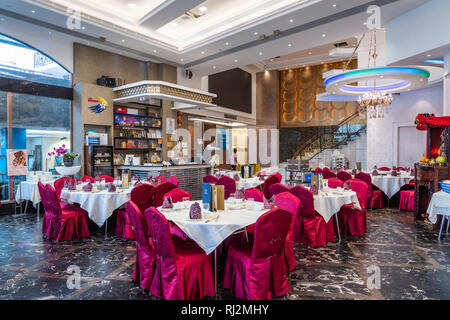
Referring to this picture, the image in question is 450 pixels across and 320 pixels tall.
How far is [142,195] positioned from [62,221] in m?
1.29

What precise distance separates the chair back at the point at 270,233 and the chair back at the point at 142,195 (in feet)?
8.64

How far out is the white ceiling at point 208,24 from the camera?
643cm

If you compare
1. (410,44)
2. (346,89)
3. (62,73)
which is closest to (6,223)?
(62,73)

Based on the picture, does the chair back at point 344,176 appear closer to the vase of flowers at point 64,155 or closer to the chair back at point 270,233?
the chair back at point 270,233

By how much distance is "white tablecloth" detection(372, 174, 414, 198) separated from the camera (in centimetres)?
737

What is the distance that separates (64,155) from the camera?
7.23 metres

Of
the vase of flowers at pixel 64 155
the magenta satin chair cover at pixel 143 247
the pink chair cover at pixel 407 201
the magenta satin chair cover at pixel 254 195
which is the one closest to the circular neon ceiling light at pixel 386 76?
the pink chair cover at pixel 407 201

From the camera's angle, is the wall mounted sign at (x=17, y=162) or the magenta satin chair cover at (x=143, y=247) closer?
the magenta satin chair cover at (x=143, y=247)

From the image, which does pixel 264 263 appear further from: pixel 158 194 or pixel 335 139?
pixel 335 139

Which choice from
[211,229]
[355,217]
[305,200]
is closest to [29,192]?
[211,229]

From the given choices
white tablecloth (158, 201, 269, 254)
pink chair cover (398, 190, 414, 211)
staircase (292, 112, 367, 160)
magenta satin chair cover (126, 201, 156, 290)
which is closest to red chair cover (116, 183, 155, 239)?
magenta satin chair cover (126, 201, 156, 290)

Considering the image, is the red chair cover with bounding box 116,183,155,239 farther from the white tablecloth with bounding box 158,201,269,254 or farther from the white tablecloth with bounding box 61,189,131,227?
the white tablecloth with bounding box 158,201,269,254
